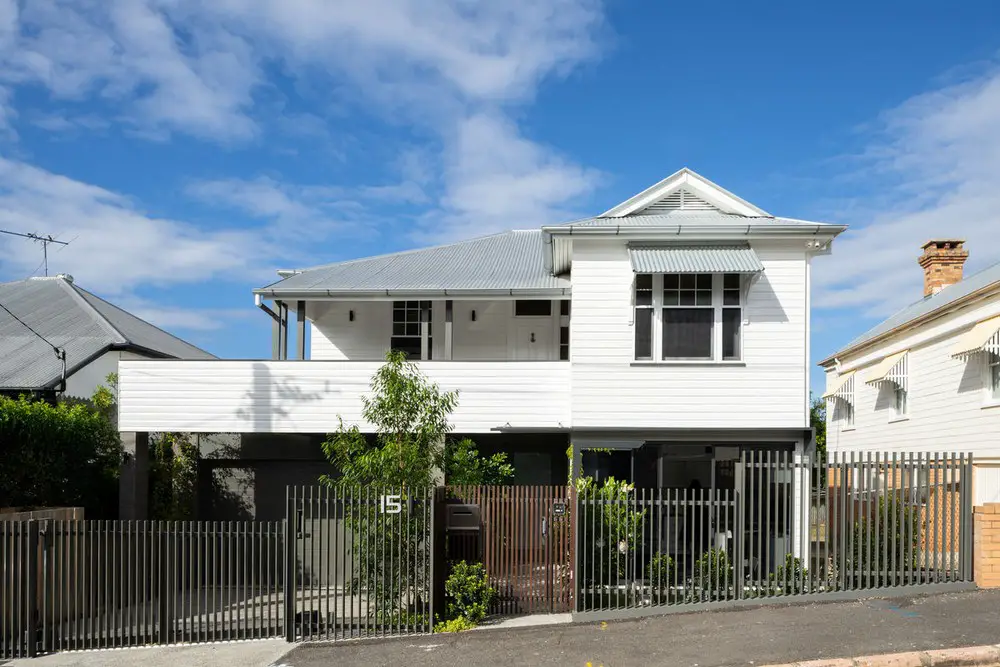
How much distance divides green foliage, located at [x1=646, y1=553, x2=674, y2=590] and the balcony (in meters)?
4.12

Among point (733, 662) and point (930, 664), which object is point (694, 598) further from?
point (930, 664)

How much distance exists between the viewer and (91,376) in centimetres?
1806

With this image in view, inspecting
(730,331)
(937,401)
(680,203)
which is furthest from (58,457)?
(937,401)

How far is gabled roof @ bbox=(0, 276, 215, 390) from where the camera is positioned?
1795 centimetres

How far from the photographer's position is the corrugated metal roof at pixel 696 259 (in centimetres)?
1390

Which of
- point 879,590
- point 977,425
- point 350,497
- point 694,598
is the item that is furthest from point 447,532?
point 977,425

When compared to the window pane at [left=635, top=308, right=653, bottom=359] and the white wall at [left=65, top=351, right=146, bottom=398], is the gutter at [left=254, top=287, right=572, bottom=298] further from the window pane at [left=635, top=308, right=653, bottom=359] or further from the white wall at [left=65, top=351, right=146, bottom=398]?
the white wall at [left=65, top=351, right=146, bottom=398]

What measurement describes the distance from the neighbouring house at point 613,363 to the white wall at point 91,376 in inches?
95.9

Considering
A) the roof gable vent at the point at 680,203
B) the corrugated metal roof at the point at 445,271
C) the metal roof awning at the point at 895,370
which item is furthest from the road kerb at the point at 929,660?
the metal roof awning at the point at 895,370

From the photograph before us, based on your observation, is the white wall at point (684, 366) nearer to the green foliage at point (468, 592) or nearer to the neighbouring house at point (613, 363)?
the neighbouring house at point (613, 363)

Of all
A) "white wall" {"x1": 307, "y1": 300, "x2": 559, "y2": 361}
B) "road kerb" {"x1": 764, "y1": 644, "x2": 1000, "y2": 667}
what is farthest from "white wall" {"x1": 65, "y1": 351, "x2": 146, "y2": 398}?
"road kerb" {"x1": 764, "y1": 644, "x2": 1000, "y2": 667}

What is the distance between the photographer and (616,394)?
14531 mm

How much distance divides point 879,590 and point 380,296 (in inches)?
347

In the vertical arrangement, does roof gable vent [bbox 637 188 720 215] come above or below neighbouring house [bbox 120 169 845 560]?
above
